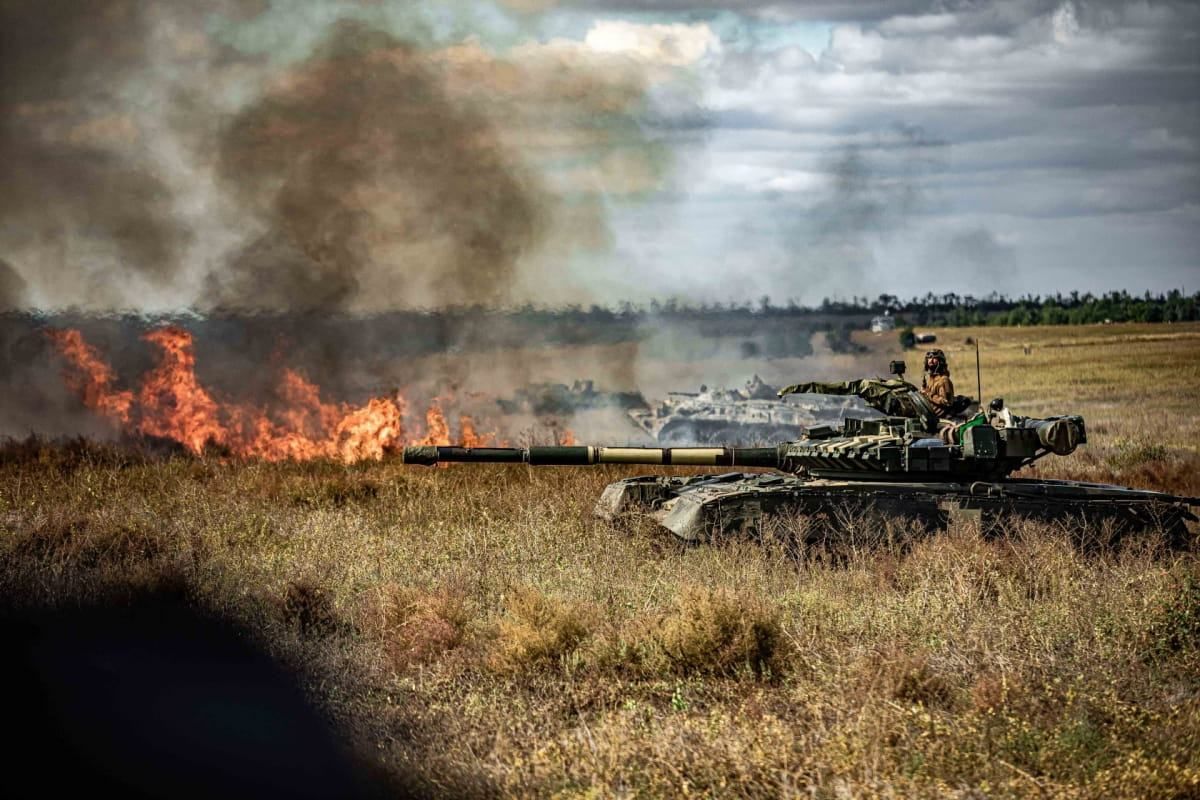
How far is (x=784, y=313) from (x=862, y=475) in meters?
18.1

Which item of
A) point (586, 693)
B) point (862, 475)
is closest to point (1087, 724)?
point (586, 693)

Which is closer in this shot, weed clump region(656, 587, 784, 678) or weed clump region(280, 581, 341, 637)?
weed clump region(656, 587, 784, 678)

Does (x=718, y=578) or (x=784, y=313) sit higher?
(x=784, y=313)

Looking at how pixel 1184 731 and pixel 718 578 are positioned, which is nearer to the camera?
pixel 1184 731

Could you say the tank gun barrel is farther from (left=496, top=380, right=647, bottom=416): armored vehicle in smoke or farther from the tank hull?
(left=496, top=380, right=647, bottom=416): armored vehicle in smoke

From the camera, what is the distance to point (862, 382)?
623 inches

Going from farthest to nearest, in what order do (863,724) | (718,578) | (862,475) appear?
(862,475), (718,578), (863,724)

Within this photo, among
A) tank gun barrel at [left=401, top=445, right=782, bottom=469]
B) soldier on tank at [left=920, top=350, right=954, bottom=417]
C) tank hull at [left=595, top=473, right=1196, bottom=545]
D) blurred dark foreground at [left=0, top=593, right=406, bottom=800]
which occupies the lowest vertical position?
blurred dark foreground at [left=0, top=593, right=406, bottom=800]

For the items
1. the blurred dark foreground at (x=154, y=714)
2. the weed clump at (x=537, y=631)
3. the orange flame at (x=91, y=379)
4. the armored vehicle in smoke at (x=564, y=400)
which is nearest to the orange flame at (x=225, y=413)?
the orange flame at (x=91, y=379)

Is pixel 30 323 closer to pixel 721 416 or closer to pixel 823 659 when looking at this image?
pixel 721 416

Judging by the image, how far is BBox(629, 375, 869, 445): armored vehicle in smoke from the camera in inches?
1061

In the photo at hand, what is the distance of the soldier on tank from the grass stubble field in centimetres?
173

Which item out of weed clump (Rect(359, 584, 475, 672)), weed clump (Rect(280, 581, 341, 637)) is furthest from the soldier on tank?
weed clump (Rect(280, 581, 341, 637))

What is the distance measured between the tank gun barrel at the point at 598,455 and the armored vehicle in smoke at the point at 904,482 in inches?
0.5
